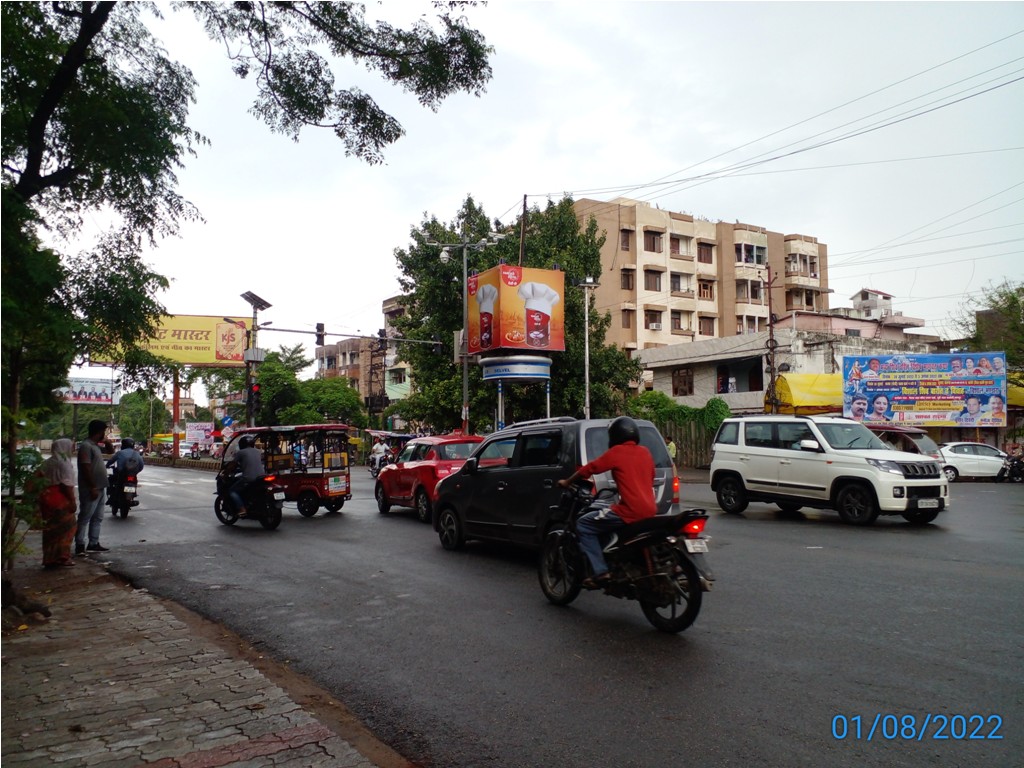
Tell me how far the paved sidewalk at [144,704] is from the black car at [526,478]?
4.15 metres

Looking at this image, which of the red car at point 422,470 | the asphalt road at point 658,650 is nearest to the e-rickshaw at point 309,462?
the red car at point 422,470

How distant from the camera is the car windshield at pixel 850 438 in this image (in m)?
13.7

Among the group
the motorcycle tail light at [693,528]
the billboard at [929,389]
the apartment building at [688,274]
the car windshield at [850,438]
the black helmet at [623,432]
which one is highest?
the apartment building at [688,274]

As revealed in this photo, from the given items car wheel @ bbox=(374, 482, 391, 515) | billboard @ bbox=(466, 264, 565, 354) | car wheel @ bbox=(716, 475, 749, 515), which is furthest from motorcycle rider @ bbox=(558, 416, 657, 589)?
billboard @ bbox=(466, 264, 565, 354)

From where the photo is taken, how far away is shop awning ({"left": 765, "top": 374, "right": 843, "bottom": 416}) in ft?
109

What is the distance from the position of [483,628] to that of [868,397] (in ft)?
95.6

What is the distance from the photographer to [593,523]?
259 inches

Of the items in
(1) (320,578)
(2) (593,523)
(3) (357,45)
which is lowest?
(1) (320,578)

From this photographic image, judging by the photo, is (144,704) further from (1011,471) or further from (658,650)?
(1011,471)

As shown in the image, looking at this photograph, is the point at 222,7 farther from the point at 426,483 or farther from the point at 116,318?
the point at 426,483

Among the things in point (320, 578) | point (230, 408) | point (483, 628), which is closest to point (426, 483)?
point (320, 578)

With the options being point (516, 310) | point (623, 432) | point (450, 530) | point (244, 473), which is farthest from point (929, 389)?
point (623, 432)

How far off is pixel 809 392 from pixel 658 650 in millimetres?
30659
